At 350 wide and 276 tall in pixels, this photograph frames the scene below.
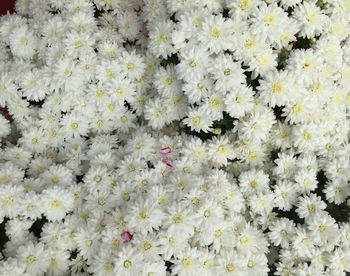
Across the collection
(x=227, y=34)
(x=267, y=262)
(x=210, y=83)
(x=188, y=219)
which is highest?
(x=227, y=34)

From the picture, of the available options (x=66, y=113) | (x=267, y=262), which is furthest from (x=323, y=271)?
(x=66, y=113)

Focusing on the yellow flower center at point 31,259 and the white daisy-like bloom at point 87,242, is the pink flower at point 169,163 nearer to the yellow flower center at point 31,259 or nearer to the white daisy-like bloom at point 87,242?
the white daisy-like bloom at point 87,242

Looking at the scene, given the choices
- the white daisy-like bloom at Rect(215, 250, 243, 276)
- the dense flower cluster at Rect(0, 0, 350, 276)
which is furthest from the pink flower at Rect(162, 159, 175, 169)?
the white daisy-like bloom at Rect(215, 250, 243, 276)

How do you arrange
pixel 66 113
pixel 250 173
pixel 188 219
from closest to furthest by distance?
pixel 188 219, pixel 250 173, pixel 66 113

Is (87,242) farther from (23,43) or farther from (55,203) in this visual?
(23,43)

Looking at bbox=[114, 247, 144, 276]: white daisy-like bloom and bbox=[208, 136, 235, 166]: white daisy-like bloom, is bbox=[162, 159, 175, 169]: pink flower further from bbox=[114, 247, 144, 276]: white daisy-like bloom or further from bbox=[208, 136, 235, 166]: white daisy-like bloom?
bbox=[114, 247, 144, 276]: white daisy-like bloom

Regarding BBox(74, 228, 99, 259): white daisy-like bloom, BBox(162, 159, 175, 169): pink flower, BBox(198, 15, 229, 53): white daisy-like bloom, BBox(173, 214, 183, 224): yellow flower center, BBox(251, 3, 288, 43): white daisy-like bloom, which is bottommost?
BBox(74, 228, 99, 259): white daisy-like bloom

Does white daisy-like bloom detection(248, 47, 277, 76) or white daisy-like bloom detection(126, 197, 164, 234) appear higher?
white daisy-like bloom detection(248, 47, 277, 76)

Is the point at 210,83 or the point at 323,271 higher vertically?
the point at 210,83

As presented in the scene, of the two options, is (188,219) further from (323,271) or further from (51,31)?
(51,31)
